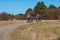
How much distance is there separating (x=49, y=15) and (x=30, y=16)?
27.0 m

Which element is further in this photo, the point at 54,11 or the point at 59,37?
the point at 54,11

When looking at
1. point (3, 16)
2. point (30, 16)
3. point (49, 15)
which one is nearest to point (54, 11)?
point (49, 15)

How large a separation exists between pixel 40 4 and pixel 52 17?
106 ft

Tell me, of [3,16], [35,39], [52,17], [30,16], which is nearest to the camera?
[35,39]

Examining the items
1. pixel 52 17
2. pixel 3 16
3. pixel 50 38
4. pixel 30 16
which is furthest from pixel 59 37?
pixel 52 17

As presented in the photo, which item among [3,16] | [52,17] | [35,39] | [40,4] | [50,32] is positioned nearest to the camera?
[35,39]

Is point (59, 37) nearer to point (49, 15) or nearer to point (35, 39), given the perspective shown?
point (35, 39)

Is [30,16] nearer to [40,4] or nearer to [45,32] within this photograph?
[45,32]

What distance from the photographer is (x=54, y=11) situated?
58094 millimetres

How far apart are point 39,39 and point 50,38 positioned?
815 millimetres

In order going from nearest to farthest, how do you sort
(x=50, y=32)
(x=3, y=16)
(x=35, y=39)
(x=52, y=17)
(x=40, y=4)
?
1. (x=35, y=39)
2. (x=50, y=32)
3. (x=3, y=16)
4. (x=52, y=17)
5. (x=40, y=4)

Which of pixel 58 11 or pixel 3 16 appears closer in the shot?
pixel 3 16

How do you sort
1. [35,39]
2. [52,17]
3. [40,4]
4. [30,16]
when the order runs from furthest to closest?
[40,4] < [52,17] < [30,16] < [35,39]

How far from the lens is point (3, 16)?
1875 inches
